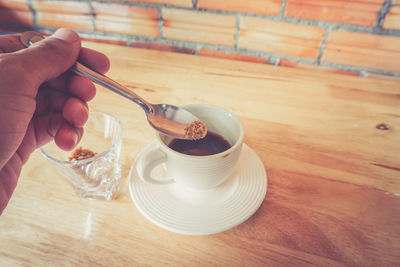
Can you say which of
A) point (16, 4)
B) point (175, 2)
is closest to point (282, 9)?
point (175, 2)

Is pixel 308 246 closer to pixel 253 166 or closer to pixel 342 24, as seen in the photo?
pixel 253 166

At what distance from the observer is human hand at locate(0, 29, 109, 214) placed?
354mm

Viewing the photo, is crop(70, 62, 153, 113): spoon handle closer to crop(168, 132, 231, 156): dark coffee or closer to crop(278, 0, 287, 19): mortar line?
crop(168, 132, 231, 156): dark coffee

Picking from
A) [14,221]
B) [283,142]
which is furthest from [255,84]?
[14,221]

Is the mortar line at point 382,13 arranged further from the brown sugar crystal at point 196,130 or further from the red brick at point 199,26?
the brown sugar crystal at point 196,130

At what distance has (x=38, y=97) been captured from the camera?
0.54 meters

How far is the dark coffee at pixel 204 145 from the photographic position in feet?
1.50

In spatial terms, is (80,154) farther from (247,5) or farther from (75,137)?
(247,5)

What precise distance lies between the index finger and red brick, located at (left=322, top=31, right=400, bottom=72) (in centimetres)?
83

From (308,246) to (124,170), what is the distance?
0.32 m

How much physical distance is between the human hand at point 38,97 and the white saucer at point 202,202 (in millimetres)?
170

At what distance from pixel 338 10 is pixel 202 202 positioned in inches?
28.2

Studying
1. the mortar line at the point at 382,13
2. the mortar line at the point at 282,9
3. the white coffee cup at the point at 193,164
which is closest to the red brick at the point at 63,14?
the mortar line at the point at 282,9

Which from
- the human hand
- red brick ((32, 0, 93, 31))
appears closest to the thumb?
the human hand
